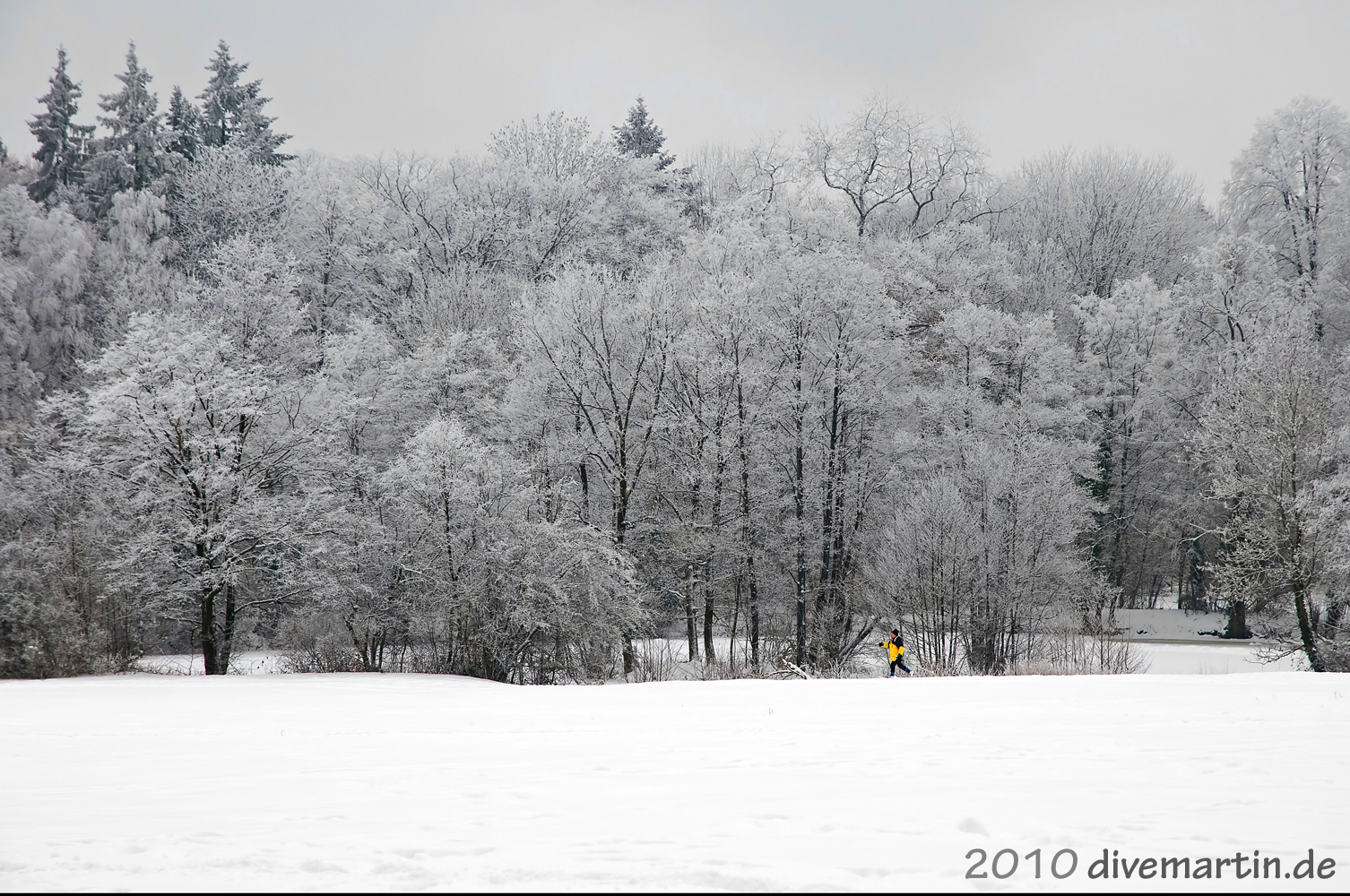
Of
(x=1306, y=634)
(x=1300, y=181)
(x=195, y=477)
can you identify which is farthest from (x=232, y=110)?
(x=1306, y=634)

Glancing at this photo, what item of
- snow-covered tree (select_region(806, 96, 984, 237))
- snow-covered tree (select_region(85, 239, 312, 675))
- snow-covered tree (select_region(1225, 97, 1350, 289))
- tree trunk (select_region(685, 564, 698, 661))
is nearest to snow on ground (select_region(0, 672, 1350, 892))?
snow-covered tree (select_region(85, 239, 312, 675))

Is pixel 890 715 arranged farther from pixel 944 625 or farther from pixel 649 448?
pixel 649 448

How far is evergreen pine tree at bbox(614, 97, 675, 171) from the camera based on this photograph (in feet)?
173

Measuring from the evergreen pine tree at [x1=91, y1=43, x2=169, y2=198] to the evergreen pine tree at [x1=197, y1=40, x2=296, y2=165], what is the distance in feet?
9.13

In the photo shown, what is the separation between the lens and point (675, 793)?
6367mm

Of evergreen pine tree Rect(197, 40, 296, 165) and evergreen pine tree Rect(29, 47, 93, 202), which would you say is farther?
evergreen pine tree Rect(197, 40, 296, 165)

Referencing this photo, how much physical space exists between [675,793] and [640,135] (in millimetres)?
51560

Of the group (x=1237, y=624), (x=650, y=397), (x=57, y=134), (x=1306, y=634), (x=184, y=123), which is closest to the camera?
(x=1306, y=634)

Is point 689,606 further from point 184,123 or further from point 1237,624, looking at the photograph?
point 184,123

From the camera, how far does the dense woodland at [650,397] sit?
24391 mm

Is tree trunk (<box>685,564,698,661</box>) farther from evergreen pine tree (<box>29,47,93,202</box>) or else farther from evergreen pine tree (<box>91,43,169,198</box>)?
evergreen pine tree (<box>29,47,93,202</box>)

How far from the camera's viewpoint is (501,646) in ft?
78.2

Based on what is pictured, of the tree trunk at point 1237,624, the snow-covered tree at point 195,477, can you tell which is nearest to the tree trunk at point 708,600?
the snow-covered tree at point 195,477

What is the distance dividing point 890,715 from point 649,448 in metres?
25.1
